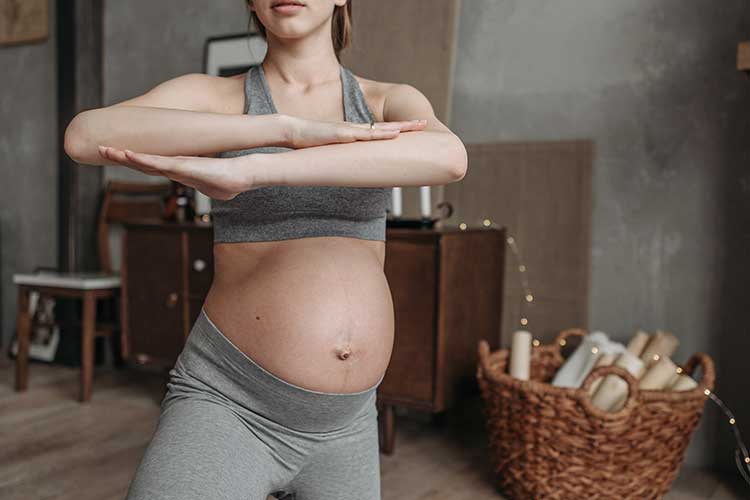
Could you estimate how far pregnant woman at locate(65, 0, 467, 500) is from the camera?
36.0 inches

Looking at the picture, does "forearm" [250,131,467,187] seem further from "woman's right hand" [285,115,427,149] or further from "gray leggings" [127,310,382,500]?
"gray leggings" [127,310,382,500]

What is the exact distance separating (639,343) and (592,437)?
1.79 feet

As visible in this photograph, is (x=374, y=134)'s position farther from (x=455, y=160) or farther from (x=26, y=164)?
(x=26, y=164)

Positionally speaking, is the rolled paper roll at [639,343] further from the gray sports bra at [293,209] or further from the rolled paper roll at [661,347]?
the gray sports bra at [293,209]

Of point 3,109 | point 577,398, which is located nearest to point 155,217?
point 3,109

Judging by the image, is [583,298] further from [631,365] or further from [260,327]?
[260,327]

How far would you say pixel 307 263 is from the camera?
1084 millimetres

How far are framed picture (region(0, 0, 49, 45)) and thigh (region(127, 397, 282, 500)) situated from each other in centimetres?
381

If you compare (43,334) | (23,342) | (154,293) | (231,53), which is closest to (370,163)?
(154,293)

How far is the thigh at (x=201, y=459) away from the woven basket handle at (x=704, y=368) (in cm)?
149

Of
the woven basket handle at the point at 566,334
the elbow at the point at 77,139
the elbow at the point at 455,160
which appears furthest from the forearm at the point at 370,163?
the woven basket handle at the point at 566,334

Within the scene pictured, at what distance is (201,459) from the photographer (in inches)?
36.0

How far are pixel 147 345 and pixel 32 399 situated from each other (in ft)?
2.11

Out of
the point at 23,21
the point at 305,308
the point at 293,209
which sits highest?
the point at 23,21
